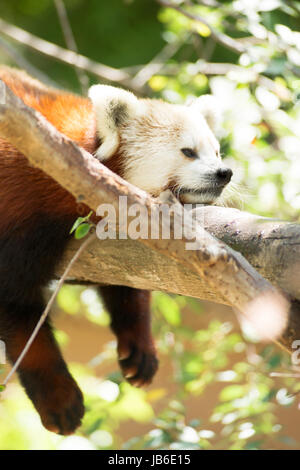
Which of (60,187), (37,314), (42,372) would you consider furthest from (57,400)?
(60,187)

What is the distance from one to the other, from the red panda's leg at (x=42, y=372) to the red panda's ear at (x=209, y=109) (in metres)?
1.42

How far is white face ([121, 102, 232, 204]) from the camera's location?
276 centimetres

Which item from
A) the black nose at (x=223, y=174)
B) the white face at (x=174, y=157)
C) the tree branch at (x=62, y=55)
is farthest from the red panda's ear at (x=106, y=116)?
the tree branch at (x=62, y=55)

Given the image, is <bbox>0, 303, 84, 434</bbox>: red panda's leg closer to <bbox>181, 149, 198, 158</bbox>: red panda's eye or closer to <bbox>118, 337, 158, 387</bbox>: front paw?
<bbox>118, 337, 158, 387</bbox>: front paw

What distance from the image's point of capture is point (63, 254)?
8.76 ft

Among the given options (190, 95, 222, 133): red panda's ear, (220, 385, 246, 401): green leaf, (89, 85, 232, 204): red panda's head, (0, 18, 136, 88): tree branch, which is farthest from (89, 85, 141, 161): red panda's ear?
(0, 18, 136, 88): tree branch

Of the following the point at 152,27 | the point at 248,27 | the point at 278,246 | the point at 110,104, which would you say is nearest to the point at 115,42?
the point at 152,27

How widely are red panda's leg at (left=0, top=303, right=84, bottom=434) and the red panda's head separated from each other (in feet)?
2.68

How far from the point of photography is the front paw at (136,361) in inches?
130

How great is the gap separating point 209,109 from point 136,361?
1.49 metres

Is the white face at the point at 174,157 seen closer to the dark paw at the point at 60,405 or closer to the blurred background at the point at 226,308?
the blurred background at the point at 226,308

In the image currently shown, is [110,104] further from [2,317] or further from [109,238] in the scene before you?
[2,317]

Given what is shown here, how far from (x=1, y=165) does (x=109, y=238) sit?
2.00ft

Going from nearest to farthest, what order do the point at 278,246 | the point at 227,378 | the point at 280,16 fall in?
the point at 278,246 → the point at 280,16 → the point at 227,378
